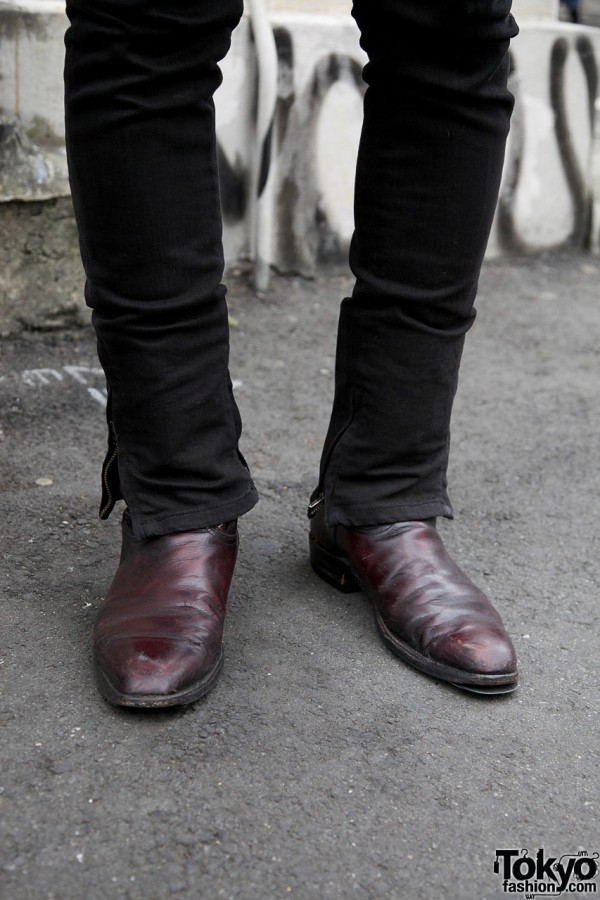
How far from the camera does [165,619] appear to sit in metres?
1.23

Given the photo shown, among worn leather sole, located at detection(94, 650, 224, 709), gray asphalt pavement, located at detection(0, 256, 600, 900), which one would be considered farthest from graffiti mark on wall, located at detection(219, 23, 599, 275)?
worn leather sole, located at detection(94, 650, 224, 709)

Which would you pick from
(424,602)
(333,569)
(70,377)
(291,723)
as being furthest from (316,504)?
(70,377)

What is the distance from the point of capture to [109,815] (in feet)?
3.37

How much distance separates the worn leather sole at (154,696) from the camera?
1.15 m

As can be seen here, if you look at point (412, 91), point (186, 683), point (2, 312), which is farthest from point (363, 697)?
point (2, 312)

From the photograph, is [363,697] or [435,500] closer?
[363,697]

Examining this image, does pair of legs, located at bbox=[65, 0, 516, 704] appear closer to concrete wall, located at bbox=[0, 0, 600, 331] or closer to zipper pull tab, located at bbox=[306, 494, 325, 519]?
zipper pull tab, located at bbox=[306, 494, 325, 519]

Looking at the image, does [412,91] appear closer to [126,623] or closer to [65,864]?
[126,623]

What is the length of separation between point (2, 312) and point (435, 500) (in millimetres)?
1281

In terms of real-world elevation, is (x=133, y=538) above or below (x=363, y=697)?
above

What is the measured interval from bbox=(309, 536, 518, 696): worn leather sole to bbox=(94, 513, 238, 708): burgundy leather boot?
0.19m
